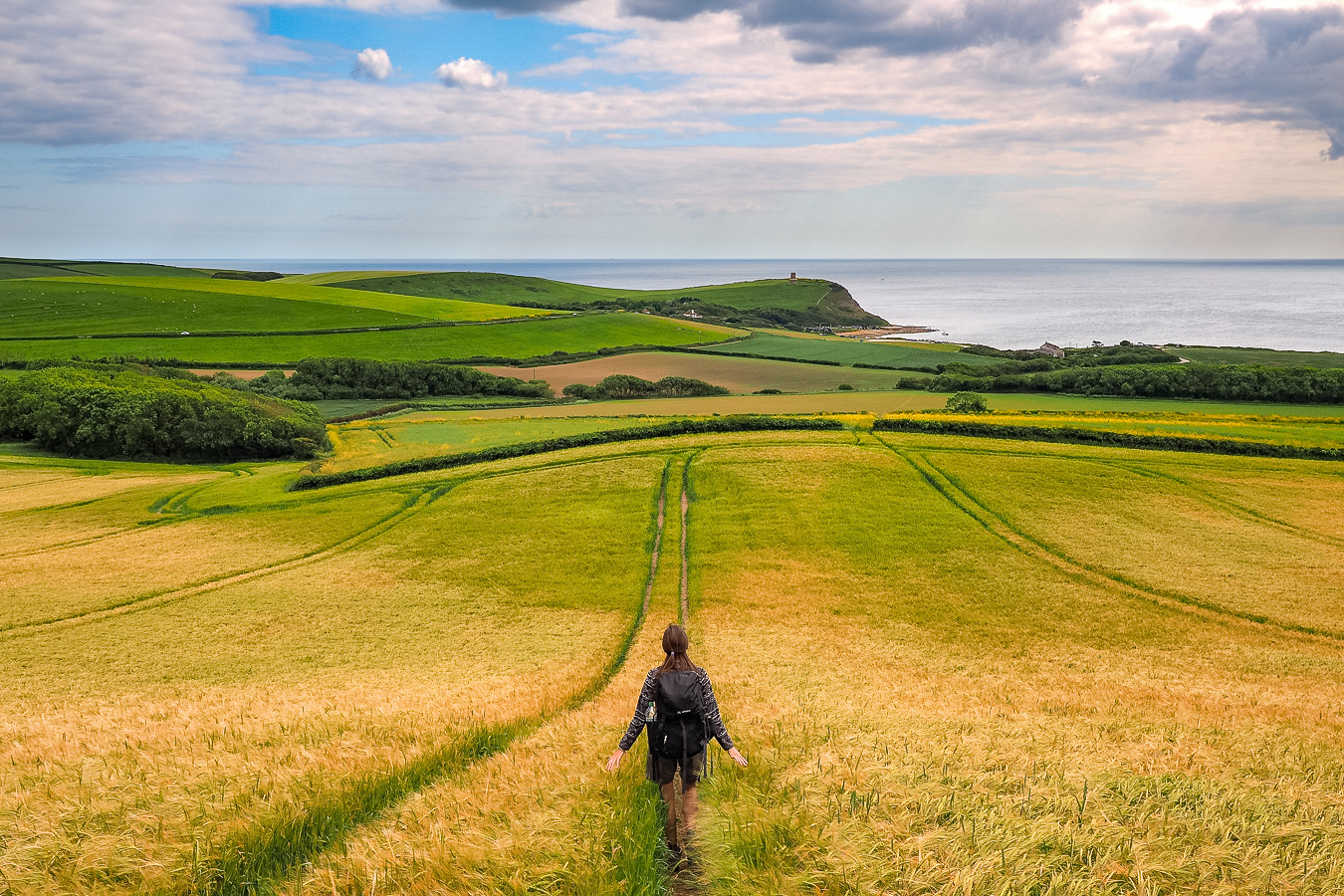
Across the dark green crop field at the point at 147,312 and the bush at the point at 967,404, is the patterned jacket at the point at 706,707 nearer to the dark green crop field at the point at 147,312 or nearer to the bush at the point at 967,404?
the bush at the point at 967,404

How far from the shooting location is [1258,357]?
99.3 meters

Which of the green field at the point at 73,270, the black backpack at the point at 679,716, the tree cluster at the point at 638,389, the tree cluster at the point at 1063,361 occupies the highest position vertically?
the green field at the point at 73,270

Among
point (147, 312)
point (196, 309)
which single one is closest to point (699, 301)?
point (196, 309)

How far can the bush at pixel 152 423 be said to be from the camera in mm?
52156

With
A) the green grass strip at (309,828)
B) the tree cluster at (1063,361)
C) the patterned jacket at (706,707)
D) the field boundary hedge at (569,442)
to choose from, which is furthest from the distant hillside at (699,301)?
the patterned jacket at (706,707)

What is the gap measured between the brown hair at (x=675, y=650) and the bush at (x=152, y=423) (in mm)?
50388

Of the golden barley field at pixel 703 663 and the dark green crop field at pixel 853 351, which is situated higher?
the dark green crop field at pixel 853 351

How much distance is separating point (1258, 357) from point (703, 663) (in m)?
113

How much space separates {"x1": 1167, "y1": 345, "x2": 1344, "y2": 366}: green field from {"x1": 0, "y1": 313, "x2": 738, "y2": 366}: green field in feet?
229

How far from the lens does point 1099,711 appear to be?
14.4 m

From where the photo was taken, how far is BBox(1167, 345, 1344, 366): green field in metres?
94.6

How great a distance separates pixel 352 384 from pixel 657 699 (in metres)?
78.2

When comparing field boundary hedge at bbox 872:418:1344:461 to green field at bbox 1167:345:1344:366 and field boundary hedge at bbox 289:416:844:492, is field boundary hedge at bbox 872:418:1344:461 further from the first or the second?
green field at bbox 1167:345:1344:366

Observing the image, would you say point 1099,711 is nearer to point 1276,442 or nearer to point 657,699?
point 657,699
